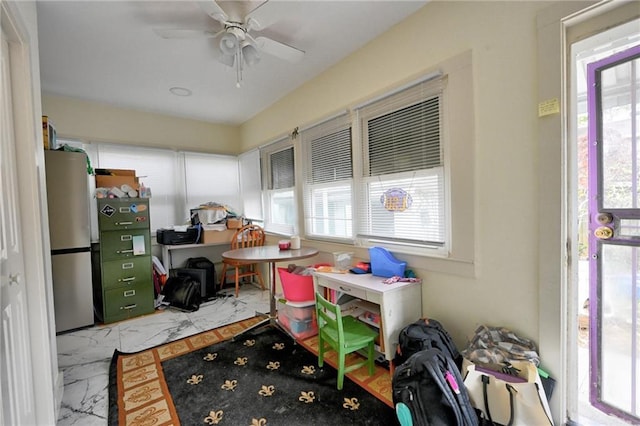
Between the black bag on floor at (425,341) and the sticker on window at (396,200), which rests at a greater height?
the sticker on window at (396,200)

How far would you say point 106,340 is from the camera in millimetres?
2549

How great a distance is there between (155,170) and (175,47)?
2.13 metres

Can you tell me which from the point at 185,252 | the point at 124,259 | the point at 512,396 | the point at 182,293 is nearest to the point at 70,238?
the point at 124,259

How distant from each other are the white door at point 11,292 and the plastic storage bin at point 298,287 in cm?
162

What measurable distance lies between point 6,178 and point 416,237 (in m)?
2.37

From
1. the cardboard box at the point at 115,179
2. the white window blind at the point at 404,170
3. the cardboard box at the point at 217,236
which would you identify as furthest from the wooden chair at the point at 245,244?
the white window blind at the point at 404,170

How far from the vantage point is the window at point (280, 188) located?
11.5ft

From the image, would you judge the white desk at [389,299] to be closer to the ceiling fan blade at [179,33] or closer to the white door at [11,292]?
the white door at [11,292]

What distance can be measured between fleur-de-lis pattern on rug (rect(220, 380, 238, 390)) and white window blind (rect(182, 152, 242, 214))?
9.62 ft

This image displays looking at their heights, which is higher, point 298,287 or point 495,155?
point 495,155

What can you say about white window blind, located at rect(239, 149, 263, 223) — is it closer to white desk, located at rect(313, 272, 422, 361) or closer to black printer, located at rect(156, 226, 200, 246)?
black printer, located at rect(156, 226, 200, 246)

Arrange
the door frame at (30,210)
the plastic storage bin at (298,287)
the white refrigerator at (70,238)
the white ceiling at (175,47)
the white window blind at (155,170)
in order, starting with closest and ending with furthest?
1. the door frame at (30,210)
2. the white ceiling at (175,47)
3. the plastic storage bin at (298,287)
4. the white refrigerator at (70,238)
5. the white window blind at (155,170)

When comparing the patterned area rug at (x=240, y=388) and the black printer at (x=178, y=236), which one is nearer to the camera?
the patterned area rug at (x=240, y=388)

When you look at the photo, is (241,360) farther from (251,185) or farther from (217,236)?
(251,185)
